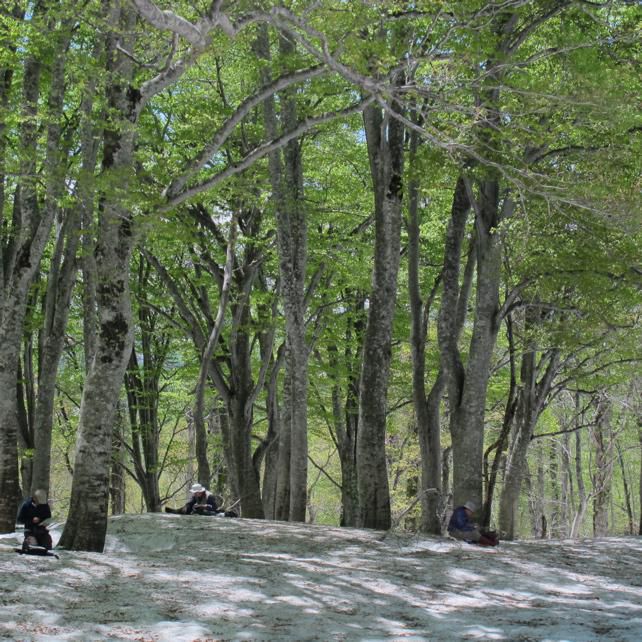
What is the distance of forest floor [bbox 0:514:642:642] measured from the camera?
716cm

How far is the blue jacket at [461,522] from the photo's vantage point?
1400 centimetres

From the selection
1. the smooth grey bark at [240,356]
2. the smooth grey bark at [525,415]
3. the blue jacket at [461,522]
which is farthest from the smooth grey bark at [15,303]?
the smooth grey bark at [525,415]

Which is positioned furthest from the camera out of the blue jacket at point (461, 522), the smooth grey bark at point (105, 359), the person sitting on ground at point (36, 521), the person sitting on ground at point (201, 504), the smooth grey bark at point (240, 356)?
the smooth grey bark at point (240, 356)

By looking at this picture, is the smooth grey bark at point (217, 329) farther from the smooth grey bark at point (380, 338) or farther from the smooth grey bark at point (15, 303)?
the smooth grey bark at point (380, 338)

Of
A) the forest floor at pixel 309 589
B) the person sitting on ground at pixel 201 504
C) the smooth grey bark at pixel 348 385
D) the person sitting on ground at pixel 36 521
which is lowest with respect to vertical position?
the forest floor at pixel 309 589

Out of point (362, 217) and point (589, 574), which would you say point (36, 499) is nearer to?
point (589, 574)

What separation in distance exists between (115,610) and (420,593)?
11.3 feet

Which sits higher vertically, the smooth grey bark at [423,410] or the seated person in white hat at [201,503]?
the smooth grey bark at [423,410]

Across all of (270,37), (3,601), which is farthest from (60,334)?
(3,601)

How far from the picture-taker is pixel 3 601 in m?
7.73

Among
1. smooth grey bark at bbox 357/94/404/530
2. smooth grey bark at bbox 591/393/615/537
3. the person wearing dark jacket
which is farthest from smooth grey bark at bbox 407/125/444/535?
smooth grey bark at bbox 591/393/615/537

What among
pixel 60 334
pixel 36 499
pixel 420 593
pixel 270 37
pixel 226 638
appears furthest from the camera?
pixel 270 37

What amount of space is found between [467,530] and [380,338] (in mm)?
3705

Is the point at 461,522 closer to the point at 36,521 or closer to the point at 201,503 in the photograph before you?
the point at 201,503
